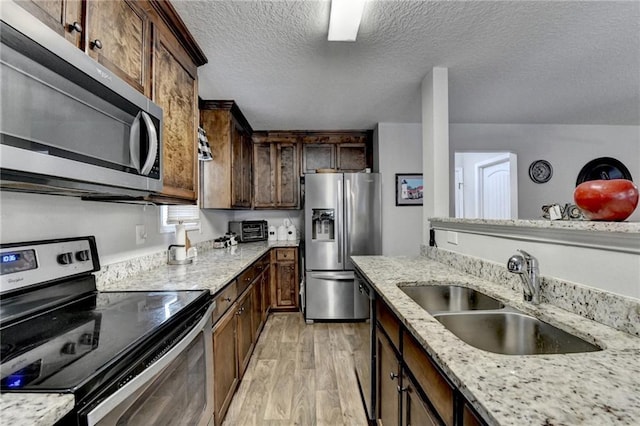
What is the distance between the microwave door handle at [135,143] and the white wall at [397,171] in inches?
117

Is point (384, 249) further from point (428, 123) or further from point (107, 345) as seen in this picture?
point (107, 345)

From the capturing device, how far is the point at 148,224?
→ 1996 mm

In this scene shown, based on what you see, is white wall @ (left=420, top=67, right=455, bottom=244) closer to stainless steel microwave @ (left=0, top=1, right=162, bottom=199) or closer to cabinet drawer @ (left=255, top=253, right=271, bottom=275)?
cabinet drawer @ (left=255, top=253, right=271, bottom=275)

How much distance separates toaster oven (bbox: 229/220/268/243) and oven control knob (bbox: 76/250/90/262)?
2.54 m

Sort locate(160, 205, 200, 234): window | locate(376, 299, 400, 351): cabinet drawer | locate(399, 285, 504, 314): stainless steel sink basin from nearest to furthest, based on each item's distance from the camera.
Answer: locate(376, 299, 400, 351): cabinet drawer < locate(399, 285, 504, 314): stainless steel sink basin < locate(160, 205, 200, 234): window

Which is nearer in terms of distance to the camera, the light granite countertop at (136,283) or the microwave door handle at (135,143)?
the light granite countertop at (136,283)

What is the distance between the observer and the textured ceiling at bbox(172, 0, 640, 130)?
1.68 metres

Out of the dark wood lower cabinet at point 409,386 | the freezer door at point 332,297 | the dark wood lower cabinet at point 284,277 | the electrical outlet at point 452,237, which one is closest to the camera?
the dark wood lower cabinet at point 409,386

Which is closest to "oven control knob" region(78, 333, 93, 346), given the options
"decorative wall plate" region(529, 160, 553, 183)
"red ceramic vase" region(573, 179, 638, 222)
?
"red ceramic vase" region(573, 179, 638, 222)

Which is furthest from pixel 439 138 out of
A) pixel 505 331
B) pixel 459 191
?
pixel 459 191

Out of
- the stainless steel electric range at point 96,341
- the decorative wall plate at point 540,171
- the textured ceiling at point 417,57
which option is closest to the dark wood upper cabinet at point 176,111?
the textured ceiling at point 417,57

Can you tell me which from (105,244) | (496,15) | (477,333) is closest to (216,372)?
(105,244)

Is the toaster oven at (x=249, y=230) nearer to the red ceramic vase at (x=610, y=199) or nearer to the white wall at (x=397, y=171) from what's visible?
the white wall at (x=397, y=171)

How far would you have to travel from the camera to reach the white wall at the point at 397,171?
3.75 metres
